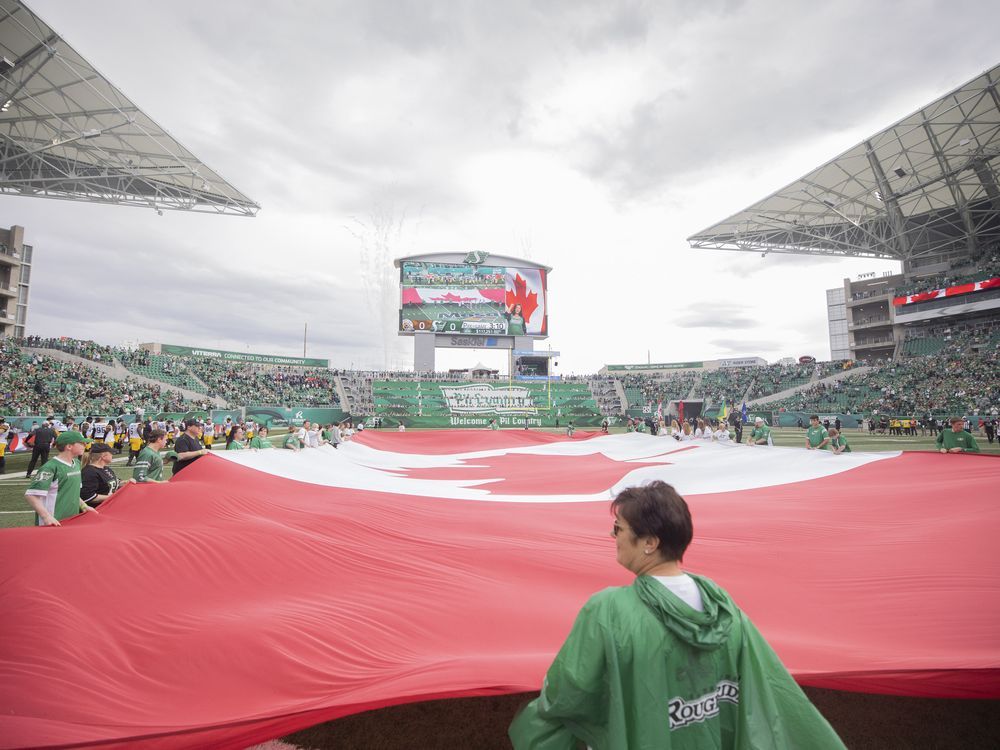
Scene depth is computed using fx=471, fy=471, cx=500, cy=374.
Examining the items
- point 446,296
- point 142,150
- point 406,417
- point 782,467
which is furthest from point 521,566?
point 446,296

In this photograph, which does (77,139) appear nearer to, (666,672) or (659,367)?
(666,672)

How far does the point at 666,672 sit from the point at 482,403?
4105cm

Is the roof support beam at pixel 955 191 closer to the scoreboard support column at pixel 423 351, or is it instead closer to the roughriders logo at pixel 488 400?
the roughriders logo at pixel 488 400

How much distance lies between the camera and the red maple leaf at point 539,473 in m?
7.68

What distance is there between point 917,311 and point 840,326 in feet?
103

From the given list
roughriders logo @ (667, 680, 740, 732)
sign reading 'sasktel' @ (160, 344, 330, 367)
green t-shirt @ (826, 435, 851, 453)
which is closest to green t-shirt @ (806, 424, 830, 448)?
green t-shirt @ (826, 435, 851, 453)

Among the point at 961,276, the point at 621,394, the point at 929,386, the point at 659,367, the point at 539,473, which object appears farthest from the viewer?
the point at 659,367

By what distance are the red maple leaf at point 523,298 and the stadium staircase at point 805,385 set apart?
2272cm

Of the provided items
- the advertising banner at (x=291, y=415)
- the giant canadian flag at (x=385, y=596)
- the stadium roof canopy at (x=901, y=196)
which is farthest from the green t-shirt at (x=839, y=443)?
the advertising banner at (x=291, y=415)

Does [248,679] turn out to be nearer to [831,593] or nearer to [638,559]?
[638,559]

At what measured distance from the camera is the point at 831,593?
2.94 meters

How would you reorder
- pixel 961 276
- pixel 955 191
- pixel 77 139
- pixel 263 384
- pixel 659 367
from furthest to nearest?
1. pixel 659 367
2. pixel 263 384
3. pixel 961 276
4. pixel 955 191
5. pixel 77 139

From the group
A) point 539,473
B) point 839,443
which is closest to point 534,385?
point 539,473

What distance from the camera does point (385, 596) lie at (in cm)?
291
